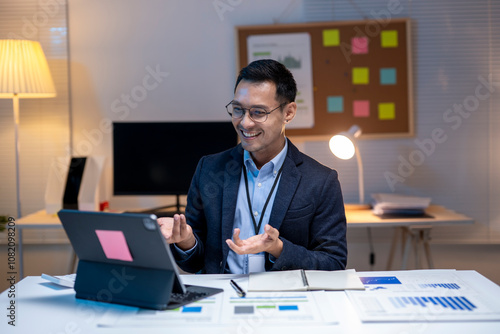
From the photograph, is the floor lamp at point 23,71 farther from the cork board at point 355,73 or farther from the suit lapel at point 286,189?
the suit lapel at point 286,189

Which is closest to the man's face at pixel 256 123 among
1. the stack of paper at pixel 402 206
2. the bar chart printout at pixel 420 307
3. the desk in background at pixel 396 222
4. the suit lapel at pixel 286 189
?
the suit lapel at pixel 286 189

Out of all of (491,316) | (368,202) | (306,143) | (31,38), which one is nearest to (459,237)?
(368,202)

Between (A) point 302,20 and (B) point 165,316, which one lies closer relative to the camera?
(B) point 165,316

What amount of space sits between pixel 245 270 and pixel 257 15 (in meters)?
2.10

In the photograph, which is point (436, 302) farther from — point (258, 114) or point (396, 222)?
point (396, 222)

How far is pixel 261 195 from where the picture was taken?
80.4 inches

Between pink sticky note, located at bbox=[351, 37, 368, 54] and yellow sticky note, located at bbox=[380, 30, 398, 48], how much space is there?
0.10 m

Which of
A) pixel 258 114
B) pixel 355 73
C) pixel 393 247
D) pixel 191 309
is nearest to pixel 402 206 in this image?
pixel 393 247

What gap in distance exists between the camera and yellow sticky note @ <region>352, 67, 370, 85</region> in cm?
359

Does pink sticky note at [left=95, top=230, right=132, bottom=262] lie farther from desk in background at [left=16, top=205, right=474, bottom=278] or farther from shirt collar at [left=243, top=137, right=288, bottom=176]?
desk in background at [left=16, top=205, right=474, bottom=278]

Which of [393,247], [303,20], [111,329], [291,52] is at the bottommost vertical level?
[393,247]

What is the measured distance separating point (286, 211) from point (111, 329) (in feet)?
2.70

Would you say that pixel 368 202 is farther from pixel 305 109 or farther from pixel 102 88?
pixel 102 88

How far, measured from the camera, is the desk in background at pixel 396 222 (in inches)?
120
